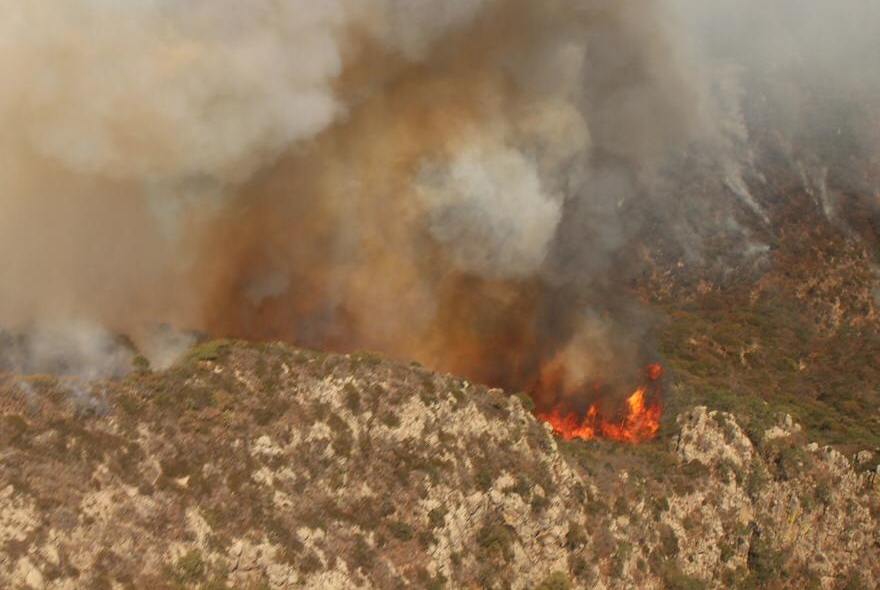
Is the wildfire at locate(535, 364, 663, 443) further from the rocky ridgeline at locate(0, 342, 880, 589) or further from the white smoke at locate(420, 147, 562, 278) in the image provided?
the white smoke at locate(420, 147, 562, 278)

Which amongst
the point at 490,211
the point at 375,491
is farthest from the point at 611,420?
the point at 375,491

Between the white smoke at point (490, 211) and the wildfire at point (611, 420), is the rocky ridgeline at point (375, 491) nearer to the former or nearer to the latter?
the wildfire at point (611, 420)

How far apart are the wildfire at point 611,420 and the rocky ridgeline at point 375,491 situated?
231 inches

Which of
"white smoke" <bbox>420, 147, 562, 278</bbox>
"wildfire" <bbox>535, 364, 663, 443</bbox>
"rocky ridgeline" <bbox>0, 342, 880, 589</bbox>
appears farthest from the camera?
"white smoke" <bbox>420, 147, 562, 278</bbox>

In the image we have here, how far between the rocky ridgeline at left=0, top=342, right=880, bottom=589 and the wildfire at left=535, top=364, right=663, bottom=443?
586 cm

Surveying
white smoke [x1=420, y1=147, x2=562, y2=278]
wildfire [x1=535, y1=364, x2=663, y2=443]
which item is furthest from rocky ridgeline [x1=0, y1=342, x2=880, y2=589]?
white smoke [x1=420, y1=147, x2=562, y2=278]

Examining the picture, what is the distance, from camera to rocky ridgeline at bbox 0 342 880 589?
48531mm

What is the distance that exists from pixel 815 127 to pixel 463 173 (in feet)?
294

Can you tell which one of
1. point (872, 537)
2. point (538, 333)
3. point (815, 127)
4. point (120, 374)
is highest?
point (815, 127)

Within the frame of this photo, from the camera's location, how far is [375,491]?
202ft

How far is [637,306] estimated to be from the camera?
121812 mm

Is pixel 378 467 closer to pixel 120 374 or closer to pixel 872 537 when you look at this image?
pixel 120 374

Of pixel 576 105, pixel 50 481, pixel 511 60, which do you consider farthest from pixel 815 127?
pixel 50 481

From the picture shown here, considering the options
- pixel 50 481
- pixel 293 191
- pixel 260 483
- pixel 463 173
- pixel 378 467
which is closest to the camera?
pixel 50 481
